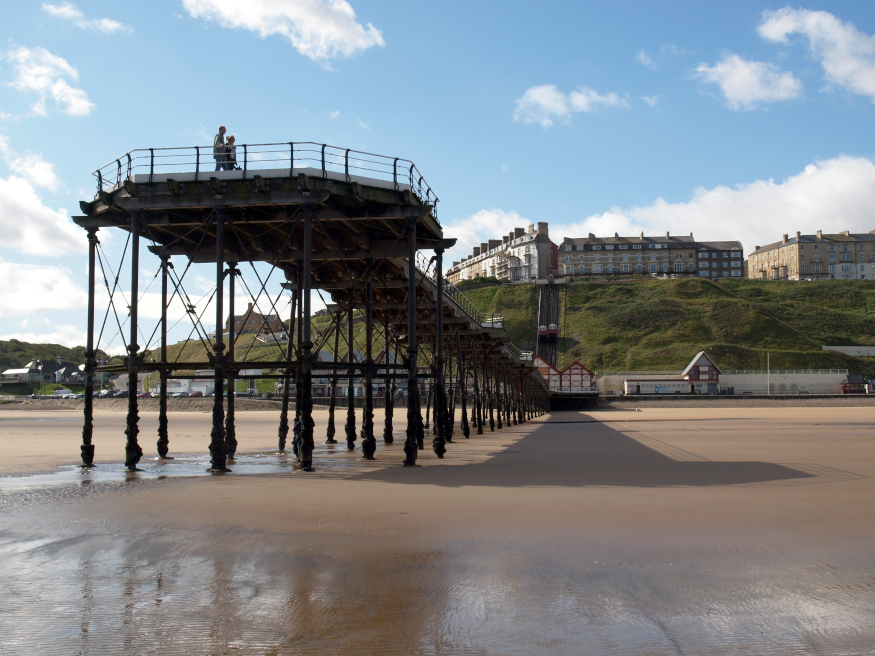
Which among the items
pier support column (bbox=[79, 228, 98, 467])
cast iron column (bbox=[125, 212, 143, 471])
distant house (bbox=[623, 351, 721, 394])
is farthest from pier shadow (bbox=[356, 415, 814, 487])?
distant house (bbox=[623, 351, 721, 394])

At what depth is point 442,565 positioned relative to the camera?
762 centimetres

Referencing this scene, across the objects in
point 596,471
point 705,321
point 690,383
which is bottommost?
point 596,471

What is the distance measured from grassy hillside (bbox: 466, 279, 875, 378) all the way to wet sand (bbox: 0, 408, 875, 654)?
106599 mm

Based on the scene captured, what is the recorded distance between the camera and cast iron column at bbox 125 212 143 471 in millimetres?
17719

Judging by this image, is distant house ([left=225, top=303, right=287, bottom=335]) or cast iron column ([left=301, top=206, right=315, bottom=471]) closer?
cast iron column ([left=301, top=206, right=315, bottom=471])

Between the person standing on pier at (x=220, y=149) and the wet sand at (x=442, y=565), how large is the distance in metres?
8.80

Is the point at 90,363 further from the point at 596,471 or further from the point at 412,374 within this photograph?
the point at 596,471

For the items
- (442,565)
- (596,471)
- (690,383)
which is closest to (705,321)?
(690,383)

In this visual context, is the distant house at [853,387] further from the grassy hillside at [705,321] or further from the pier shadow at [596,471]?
the pier shadow at [596,471]

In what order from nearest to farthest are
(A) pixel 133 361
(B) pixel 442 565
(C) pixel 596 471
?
(B) pixel 442 565 → (C) pixel 596 471 → (A) pixel 133 361

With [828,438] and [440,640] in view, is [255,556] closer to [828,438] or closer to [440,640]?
[440,640]

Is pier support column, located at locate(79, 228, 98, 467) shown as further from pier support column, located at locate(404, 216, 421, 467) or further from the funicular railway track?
pier support column, located at locate(404, 216, 421, 467)

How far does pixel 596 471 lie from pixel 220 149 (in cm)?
1308

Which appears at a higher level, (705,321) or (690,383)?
(705,321)
